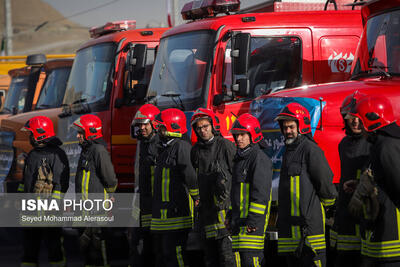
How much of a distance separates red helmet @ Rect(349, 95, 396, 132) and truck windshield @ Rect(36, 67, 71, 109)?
972cm

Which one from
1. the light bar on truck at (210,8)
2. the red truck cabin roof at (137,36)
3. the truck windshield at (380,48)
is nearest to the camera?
the truck windshield at (380,48)

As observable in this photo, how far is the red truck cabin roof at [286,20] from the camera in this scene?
32.8ft

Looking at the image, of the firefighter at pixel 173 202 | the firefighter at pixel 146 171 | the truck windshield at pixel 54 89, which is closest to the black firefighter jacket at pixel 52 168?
the firefighter at pixel 146 171

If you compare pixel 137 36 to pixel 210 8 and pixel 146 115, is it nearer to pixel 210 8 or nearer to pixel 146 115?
pixel 210 8

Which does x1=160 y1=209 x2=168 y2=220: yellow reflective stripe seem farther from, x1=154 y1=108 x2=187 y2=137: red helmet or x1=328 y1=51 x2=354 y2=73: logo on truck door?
x1=328 y1=51 x2=354 y2=73: logo on truck door

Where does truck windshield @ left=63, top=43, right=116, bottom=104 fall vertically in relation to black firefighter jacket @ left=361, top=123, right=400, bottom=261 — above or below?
below

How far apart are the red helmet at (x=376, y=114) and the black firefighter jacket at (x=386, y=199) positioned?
0.09 meters

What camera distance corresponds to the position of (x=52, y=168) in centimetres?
946

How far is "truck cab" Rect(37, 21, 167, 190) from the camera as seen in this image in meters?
12.0

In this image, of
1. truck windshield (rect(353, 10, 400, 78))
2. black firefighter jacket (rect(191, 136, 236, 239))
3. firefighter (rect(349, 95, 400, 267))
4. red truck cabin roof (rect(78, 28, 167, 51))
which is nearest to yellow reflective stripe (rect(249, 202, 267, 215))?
black firefighter jacket (rect(191, 136, 236, 239))

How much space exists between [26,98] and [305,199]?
10766 mm

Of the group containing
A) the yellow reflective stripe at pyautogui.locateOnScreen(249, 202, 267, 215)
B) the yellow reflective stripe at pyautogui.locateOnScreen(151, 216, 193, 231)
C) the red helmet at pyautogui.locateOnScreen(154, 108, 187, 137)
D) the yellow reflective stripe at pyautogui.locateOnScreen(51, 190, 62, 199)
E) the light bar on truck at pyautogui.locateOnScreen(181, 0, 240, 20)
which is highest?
the light bar on truck at pyautogui.locateOnScreen(181, 0, 240, 20)

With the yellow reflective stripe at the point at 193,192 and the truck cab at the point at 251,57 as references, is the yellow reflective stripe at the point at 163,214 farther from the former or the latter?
the truck cab at the point at 251,57

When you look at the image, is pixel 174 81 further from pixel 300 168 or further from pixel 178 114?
pixel 300 168
